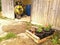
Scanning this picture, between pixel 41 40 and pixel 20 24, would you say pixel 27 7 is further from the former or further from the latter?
pixel 41 40

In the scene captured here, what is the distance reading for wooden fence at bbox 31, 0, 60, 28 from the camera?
543 centimetres

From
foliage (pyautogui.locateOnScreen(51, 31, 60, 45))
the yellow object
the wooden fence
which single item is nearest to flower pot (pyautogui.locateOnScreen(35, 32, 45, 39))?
foliage (pyautogui.locateOnScreen(51, 31, 60, 45))

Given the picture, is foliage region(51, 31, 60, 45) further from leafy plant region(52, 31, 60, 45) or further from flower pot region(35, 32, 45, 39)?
flower pot region(35, 32, 45, 39)

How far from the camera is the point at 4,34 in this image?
5141 mm

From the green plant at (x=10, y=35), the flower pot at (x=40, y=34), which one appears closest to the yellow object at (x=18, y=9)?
the green plant at (x=10, y=35)

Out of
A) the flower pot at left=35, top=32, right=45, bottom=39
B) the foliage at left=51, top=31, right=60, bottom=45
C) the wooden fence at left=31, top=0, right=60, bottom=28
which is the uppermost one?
the wooden fence at left=31, top=0, right=60, bottom=28

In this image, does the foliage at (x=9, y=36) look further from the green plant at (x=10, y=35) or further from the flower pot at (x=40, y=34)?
the flower pot at (x=40, y=34)

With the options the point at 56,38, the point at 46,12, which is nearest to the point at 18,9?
the point at 46,12

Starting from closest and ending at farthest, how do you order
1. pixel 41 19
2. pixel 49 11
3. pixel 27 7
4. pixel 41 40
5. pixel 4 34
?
pixel 41 40
pixel 4 34
pixel 49 11
pixel 41 19
pixel 27 7

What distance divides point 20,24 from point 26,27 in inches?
22.0

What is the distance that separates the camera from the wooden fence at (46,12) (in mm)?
5429

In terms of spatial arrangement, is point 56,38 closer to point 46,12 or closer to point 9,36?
point 46,12

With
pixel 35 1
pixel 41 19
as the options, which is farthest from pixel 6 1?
pixel 41 19

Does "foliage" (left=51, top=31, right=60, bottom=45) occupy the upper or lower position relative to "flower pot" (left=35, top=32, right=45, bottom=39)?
lower
